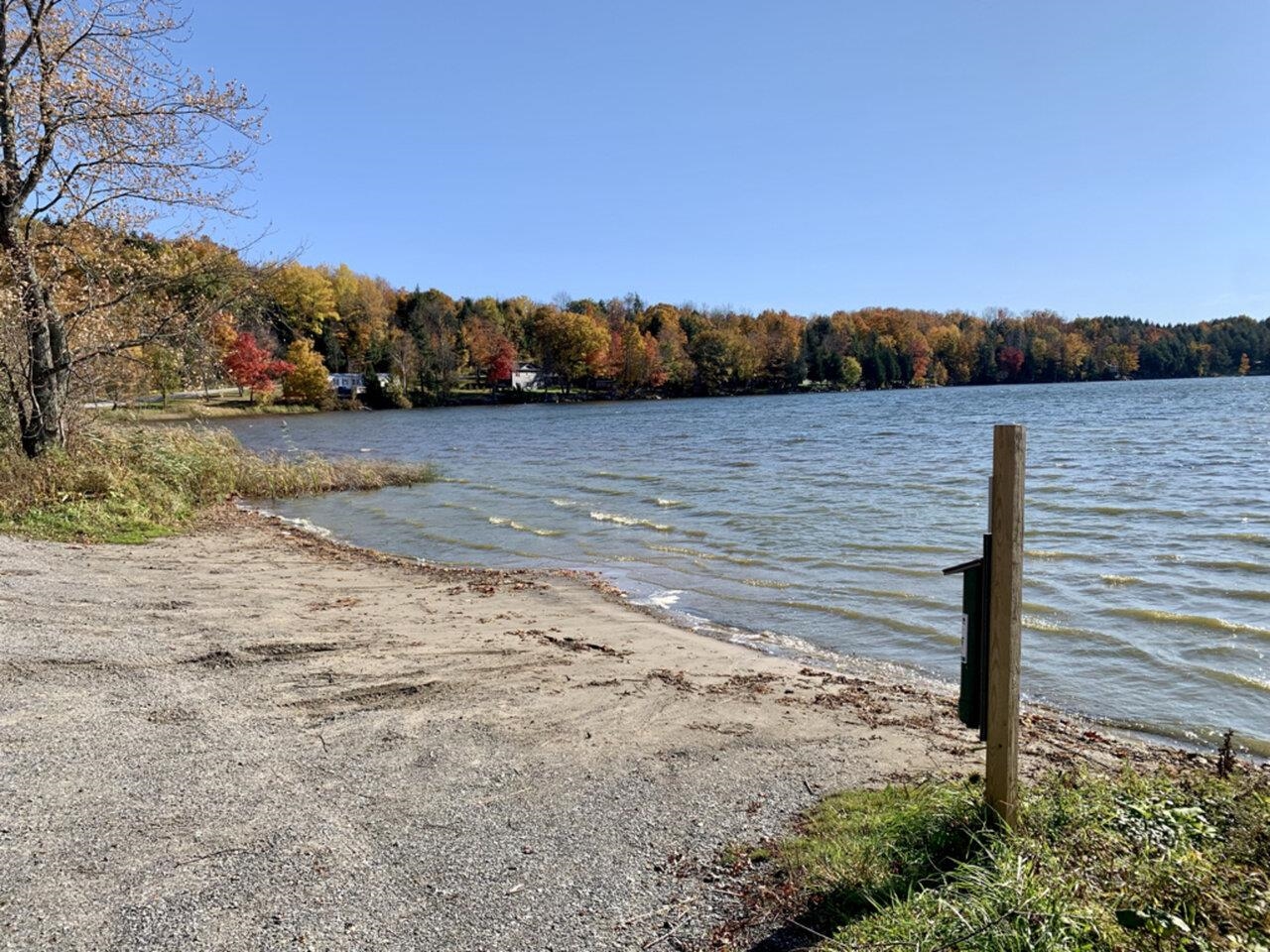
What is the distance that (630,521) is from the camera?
706 inches

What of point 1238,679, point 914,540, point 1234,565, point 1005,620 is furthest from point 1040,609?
point 1005,620

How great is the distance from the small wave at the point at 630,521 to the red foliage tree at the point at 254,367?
197 feet

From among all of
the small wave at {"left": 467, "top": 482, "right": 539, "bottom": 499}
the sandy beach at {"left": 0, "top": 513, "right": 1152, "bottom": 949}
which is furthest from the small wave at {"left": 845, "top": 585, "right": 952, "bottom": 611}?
the small wave at {"left": 467, "top": 482, "right": 539, "bottom": 499}

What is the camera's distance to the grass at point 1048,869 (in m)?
2.88

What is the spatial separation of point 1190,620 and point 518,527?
40.8 feet

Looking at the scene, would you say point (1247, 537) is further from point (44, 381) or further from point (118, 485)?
point (44, 381)

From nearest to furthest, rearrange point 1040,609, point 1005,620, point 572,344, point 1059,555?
1. point 1005,620
2. point 1040,609
3. point 1059,555
4. point 572,344

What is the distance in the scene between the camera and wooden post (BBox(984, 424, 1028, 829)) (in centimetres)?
360

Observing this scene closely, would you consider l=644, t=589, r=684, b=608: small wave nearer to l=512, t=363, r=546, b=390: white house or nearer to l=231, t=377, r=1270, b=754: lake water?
l=231, t=377, r=1270, b=754: lake water

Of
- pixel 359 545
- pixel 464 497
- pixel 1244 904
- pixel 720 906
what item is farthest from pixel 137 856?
pixel 464 497

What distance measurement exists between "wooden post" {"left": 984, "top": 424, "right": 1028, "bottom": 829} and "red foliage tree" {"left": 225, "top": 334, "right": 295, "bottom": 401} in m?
73.9

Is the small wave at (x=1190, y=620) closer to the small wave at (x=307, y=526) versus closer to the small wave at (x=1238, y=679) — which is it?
the small wave at (x=1238, y=679)

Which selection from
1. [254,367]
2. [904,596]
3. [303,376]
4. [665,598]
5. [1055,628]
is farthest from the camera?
[303,376]

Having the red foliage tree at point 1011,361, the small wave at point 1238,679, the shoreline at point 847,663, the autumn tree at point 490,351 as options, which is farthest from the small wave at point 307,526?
the red foliage tree at point 1011,361
